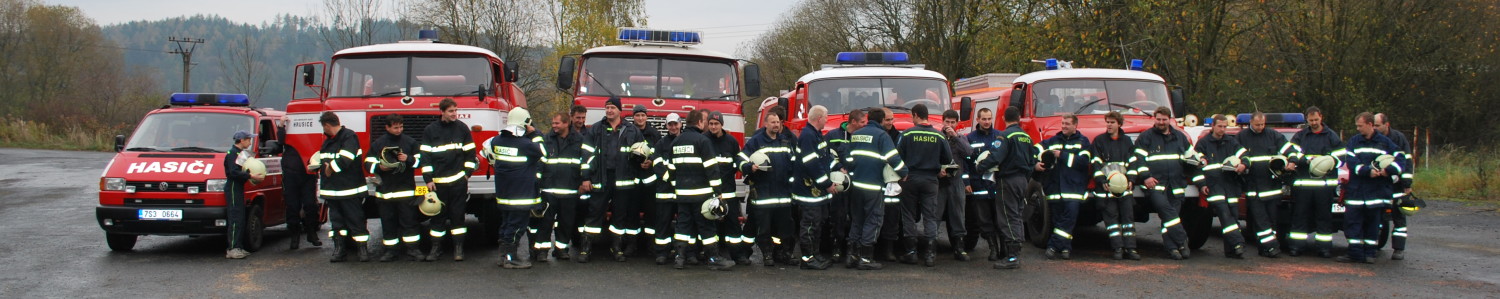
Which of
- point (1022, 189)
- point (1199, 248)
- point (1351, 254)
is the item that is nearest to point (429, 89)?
point (1022, 189)

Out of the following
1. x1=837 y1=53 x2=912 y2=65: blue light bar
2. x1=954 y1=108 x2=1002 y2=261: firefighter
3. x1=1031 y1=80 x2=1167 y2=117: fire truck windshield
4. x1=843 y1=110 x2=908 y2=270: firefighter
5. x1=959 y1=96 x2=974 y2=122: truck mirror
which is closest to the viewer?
x1=843 y1=110 x2=908 y2=270: firefighter

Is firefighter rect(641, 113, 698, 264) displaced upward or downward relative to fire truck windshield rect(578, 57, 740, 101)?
downward

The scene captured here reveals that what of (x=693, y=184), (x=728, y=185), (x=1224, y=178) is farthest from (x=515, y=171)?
(x=1224, y=178)

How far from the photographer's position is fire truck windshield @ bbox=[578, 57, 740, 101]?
12273mm

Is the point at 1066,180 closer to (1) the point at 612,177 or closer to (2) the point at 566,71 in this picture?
(1) the point at 612,177

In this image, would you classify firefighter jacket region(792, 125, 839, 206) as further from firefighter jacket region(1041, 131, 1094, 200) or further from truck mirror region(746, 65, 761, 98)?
truck mirror region(746, 65, 761, 98)

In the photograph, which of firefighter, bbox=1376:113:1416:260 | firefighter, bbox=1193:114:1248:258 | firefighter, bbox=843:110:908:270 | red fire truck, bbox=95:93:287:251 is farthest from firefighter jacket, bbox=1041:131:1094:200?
red fire truck, bbox=95:93:287:251

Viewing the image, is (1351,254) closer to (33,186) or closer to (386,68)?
(386,68)

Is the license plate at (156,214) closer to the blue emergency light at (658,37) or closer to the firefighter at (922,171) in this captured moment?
the blue emergency light at (658,37)

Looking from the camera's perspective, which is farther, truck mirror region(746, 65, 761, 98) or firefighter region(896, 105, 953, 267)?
truck mirror region(746, 65, 761, 98)

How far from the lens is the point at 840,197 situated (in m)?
9.69

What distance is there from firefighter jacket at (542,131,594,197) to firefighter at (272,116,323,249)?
2.70 m

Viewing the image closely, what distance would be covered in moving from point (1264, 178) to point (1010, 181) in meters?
2.54

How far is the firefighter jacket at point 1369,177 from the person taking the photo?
32.3 ft
